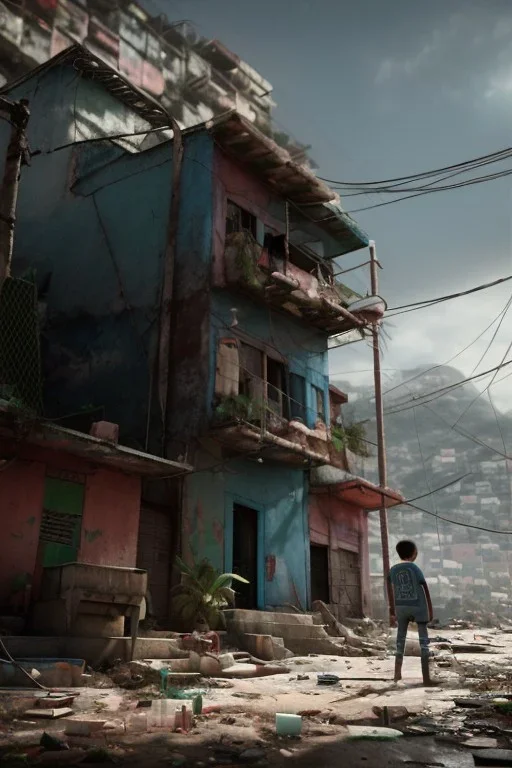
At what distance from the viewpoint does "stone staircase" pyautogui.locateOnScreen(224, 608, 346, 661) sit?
1270 centimetres

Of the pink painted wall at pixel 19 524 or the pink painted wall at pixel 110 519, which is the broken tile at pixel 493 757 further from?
the pink painted wall at pixel 110 519

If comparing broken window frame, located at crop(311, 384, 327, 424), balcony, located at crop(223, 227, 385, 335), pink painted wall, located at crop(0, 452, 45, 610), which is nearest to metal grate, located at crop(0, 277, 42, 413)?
pink painted wall, located at crop(0, 452, 45, 610)

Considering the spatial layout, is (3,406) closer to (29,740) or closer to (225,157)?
(29,740)

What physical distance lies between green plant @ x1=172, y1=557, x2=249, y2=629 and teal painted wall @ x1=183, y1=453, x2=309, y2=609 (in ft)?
2.72

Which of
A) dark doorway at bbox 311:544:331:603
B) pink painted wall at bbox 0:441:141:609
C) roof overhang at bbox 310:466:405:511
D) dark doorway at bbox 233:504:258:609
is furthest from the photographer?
dark doorway at bbox 311:544:331:603

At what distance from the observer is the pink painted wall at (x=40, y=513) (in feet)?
38.0

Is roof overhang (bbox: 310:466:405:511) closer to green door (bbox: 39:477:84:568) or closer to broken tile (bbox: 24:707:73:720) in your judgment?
green door (bbox: 39:477:84:568)

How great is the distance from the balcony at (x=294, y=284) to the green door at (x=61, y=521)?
6.78m

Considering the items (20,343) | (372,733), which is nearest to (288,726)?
(372,733)

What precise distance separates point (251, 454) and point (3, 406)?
23.3 ft

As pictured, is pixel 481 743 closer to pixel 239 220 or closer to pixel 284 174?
pixel 239 220

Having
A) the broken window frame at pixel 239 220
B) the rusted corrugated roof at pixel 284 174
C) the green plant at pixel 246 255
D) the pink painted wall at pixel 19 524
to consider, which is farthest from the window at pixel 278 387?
the pink painted wall at pixel 19 524

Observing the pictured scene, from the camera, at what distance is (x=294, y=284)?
17.4 m

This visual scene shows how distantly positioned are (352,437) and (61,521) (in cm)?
1116
